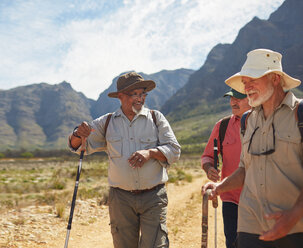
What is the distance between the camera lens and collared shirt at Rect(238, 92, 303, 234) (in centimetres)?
213

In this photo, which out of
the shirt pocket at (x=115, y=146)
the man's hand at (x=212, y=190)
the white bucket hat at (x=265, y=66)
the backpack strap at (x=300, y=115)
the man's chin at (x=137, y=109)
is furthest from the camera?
the man's chin at (x=137, y=109)

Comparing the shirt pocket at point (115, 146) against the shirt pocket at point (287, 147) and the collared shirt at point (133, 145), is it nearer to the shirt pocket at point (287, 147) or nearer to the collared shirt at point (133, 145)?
the collared shirt at point (133, 145)

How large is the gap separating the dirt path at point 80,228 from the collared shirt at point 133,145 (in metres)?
3.66

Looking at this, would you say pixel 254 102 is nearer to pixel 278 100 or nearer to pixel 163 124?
pixel 278 100

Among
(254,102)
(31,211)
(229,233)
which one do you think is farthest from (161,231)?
(31,211)

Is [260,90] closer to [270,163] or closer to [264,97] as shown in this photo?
[264,97]

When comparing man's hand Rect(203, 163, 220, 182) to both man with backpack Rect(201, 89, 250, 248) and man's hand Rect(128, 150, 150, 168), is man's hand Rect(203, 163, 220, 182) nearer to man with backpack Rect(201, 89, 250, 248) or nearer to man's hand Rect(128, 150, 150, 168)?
man with backpack Rect(201, 89, 250, 248)

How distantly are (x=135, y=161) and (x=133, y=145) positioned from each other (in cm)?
32

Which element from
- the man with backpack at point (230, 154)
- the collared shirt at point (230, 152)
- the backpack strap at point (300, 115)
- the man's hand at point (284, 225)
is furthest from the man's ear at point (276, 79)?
the collared shirt at point (230, 152)

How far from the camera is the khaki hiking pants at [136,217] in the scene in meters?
3.54

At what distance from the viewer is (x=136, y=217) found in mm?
3664

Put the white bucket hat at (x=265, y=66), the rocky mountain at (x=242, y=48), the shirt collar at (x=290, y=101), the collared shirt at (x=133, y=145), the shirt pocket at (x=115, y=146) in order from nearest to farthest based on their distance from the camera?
the shirt collar at (x=290, y=101) < the white bucket hat at (x=265, y=66) < the collared shirt at (x=133, y=145) < the shirt pocket at (x=115, y=146) < the rocky mountain at (x=242, y=48)

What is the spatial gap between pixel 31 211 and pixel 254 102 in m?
8.27

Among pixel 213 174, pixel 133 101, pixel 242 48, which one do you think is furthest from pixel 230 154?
pixel 242 48
